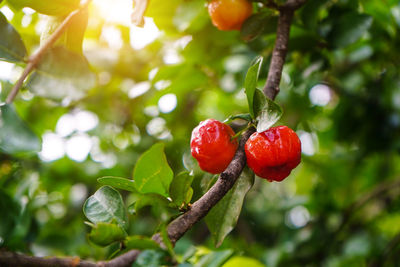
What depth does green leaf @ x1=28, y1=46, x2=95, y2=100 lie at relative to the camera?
1.20m

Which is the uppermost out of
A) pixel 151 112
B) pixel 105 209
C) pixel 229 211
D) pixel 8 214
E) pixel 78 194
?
pixel 105 209

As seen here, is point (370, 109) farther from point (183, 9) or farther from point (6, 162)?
point (6, 162)

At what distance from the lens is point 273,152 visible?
1.02 meters

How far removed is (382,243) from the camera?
2.79m

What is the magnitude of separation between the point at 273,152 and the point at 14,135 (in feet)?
2.18

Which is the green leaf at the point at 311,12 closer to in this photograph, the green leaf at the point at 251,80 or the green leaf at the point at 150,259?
the green leaf at the point at 251,80

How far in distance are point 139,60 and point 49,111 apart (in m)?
0.75

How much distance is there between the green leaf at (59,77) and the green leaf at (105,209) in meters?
0.36

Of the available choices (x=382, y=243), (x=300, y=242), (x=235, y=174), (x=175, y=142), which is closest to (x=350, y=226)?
(x=382, y=243)

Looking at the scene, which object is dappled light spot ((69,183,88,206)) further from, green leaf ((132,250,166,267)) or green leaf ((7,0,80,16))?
green leaf ((132,250,166,267))

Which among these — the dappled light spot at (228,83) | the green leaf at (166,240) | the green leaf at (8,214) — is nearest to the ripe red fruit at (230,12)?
the green leaf at (166,240)

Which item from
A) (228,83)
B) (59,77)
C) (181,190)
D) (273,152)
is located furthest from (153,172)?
(228,83)

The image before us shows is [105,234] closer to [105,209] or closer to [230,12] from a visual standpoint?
[105,209]

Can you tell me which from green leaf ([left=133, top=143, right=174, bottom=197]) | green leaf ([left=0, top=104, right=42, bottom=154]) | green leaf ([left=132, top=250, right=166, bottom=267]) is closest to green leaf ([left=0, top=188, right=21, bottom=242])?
green leaf ([left=0, top=104, right=42, bottom=154])
